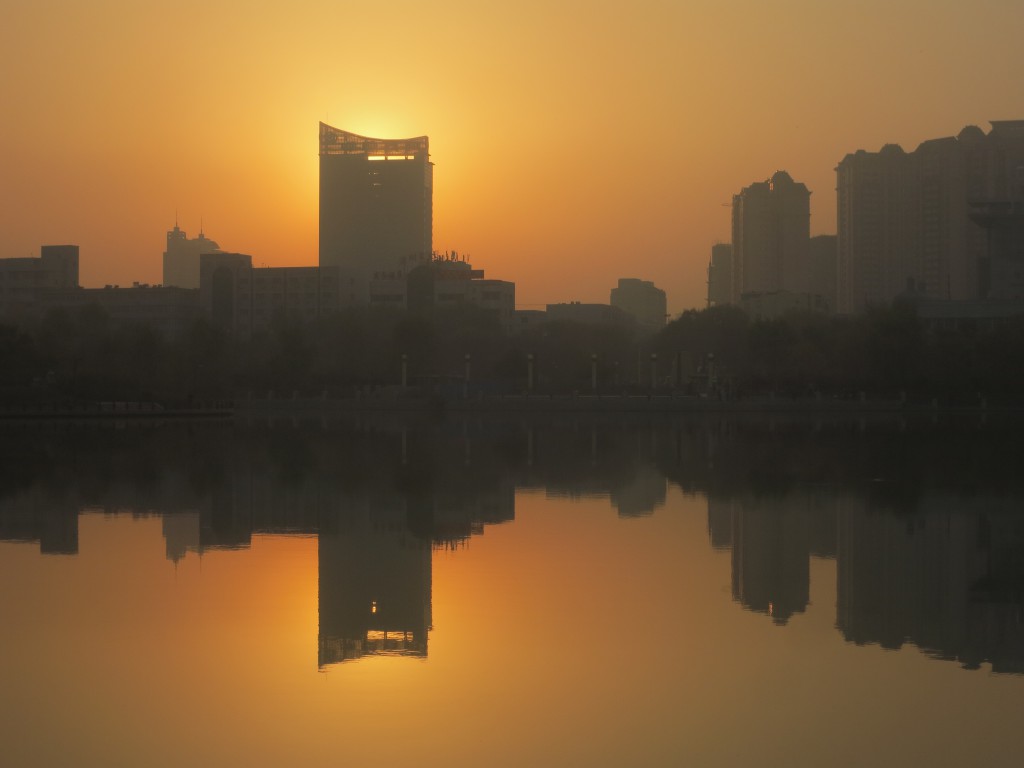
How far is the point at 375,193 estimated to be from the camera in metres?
178

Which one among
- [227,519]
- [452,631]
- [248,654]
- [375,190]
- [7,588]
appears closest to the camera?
[248,654]

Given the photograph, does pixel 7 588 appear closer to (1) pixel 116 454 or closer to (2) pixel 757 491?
(2) pixel 757 491

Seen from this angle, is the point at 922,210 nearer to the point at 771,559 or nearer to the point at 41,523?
the point at 771,559

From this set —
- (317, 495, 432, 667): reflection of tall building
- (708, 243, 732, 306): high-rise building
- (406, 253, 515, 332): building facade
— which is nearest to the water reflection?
(317, 495, 432, 667): reflection of tall building

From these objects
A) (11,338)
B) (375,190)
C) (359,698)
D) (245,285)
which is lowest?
(359,698)

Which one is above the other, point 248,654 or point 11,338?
point 11,338

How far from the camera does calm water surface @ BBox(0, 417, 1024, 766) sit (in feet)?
22.1

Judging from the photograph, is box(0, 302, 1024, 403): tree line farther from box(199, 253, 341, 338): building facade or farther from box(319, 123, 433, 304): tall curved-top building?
box(319, 123, 433, 304): tall curved-top building

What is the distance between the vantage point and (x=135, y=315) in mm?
109625

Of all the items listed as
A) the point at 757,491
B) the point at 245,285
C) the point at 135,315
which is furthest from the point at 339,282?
the point at 757,491

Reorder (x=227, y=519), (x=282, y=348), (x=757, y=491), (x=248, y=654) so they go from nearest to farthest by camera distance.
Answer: (x=248, y=654) → (x=227, y=519) → (x=757, y=491) → (x=282, y=348)

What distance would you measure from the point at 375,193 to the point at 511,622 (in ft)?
564

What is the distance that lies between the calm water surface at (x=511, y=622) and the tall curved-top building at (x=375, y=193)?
522ft

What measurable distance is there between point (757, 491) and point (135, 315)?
97.8 m
